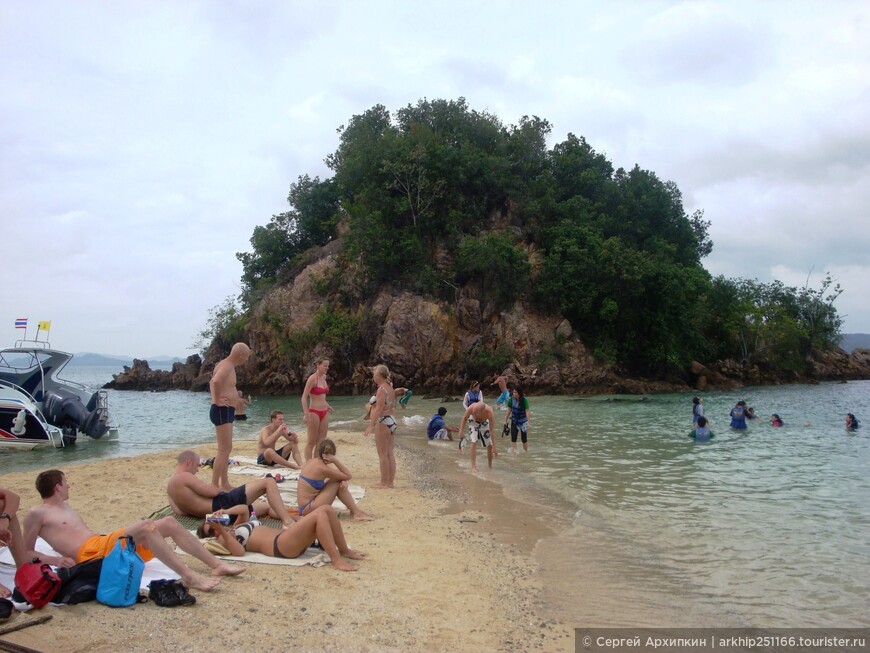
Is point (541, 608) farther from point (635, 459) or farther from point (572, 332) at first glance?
point (572, 332)

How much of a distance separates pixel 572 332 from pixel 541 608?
34862mm

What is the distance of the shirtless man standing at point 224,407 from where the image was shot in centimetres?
788

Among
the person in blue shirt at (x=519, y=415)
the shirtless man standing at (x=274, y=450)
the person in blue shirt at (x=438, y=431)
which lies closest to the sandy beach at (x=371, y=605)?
the shirtless man standing at (x=274, y=450)

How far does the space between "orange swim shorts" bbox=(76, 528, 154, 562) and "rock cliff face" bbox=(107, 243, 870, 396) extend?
31541mm

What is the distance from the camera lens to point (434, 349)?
124ft

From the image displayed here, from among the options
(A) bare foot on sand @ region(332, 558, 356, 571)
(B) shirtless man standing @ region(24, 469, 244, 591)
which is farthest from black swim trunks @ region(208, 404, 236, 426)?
(A) bare foot on sand @ region(332, 558, 356, 571)

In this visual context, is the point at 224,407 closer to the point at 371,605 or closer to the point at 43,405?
the point at 371,605

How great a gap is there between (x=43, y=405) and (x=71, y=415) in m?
0.87

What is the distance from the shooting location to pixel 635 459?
13188 mm

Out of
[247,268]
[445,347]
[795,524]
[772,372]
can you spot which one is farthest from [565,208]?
[795,524]

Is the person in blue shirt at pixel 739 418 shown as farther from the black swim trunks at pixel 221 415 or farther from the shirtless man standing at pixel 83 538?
the shirtless man standing at pixel 83 538

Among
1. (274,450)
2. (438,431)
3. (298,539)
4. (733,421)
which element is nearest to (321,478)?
(298,539)

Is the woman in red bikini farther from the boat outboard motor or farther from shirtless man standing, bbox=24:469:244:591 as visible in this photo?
the boat outboard motor

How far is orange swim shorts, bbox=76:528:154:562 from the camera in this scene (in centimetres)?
473
